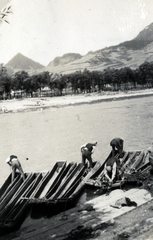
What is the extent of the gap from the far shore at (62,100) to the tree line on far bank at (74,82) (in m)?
1.52

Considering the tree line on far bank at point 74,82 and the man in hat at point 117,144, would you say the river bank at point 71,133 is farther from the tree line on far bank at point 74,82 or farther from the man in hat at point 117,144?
the tree line on far bank at point 74,82

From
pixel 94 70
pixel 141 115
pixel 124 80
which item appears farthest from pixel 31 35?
pixel 94 70

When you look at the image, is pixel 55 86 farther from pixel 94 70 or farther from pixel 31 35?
pixel 31 35

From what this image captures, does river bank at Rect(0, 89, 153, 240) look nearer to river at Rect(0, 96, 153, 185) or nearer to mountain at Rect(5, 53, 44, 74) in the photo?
river at Rect(0, 96, 153, 185)

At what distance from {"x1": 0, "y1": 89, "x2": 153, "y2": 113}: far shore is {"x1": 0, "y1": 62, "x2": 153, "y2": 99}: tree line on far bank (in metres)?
1.52

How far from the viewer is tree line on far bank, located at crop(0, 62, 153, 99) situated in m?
40.1

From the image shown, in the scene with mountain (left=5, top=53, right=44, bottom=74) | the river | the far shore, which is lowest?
the river

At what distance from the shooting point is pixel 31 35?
12.7 meters

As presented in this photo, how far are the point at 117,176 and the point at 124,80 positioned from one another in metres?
35.1

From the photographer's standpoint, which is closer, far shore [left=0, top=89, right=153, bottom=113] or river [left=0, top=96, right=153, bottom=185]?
river [left=0, top=96, right=153, bottom=185]

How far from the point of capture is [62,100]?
36.8m

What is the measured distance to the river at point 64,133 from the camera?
50.2 feet

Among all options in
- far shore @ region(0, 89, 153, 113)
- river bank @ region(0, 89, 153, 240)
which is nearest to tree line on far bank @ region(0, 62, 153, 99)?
far shore @ region(0, 89, 153, 113)

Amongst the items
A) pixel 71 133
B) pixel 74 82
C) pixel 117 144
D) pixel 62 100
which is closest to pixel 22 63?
pixel 62 100
